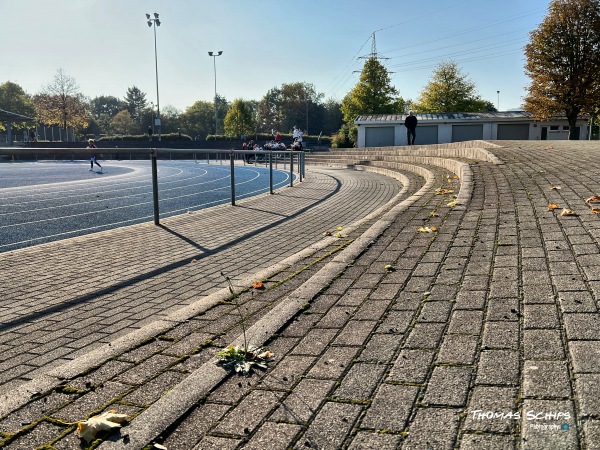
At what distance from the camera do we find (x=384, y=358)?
102 inches

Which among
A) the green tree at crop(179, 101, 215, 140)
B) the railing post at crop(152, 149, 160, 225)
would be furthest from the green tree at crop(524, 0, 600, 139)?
the green tree at crop(179, 101, 215, 140)

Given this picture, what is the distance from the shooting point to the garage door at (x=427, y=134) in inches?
1684

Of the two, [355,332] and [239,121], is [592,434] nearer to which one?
[355,332]

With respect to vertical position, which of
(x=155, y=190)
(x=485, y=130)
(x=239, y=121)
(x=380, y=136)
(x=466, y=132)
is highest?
(x=239, y=121)

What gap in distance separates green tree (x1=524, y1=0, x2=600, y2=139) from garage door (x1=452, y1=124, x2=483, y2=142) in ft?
18.8

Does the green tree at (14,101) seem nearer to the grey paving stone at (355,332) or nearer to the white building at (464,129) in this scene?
the white building at (464,129)

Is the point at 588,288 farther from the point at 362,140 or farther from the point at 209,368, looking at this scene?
the point at 362,140

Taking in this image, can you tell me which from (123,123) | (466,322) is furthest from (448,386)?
(123,123)

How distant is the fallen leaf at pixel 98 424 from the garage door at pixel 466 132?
4347 cm

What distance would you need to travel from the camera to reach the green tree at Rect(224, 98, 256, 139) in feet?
284

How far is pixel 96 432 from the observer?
205 cm

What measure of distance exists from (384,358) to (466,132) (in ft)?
141

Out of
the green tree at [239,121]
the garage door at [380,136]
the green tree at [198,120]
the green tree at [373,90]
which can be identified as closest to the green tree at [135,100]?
the green tree at [198,120]

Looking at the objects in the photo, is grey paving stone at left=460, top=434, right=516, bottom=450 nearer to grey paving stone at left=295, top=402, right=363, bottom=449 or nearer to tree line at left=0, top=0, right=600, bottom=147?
grey paving stone at left=295, top=402, right=363, bottom=449
